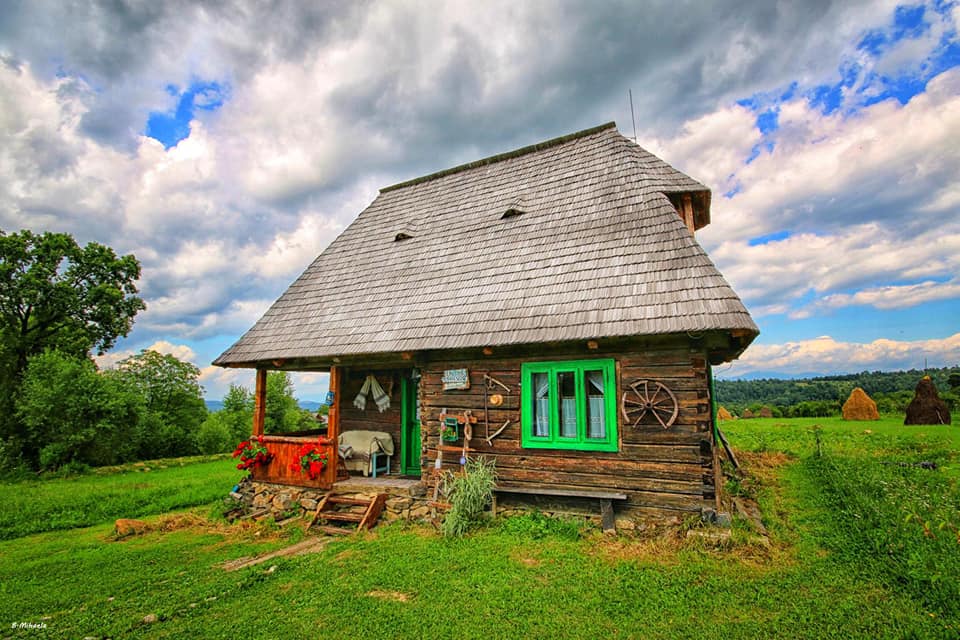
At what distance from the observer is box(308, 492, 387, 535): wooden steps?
7.12 meters

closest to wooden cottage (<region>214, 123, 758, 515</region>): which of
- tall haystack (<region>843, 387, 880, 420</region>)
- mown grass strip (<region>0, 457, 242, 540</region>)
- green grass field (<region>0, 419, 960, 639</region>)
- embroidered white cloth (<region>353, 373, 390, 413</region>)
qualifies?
embroidered white cloth (<region>353, 373, 390, 413</region>)

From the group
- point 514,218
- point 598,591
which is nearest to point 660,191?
point 514,218

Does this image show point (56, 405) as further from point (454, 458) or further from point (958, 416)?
point (958, 416)

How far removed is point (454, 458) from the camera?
741 cm

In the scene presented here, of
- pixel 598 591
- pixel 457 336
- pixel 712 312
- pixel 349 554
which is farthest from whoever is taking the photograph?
pixel 457 336

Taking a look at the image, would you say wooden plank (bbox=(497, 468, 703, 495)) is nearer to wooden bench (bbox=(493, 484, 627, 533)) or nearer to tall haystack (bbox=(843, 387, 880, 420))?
wooden bench (bbox=(493, 484, 627, 533))

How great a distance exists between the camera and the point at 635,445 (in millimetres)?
6156

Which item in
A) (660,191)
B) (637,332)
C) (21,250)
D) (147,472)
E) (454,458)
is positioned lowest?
(147,472)

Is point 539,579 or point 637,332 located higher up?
point 637,332

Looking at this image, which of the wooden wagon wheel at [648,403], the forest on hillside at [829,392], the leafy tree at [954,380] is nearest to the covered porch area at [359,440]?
the wooden wagon wheel at [648,403]

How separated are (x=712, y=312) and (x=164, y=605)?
21.3 feet

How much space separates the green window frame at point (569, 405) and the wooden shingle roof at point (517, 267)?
2.13 ft

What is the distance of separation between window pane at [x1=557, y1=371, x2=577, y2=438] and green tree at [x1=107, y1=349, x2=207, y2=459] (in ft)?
61.7

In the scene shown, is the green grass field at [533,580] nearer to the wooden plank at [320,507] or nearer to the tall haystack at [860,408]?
the wooden plank at [320,507]
